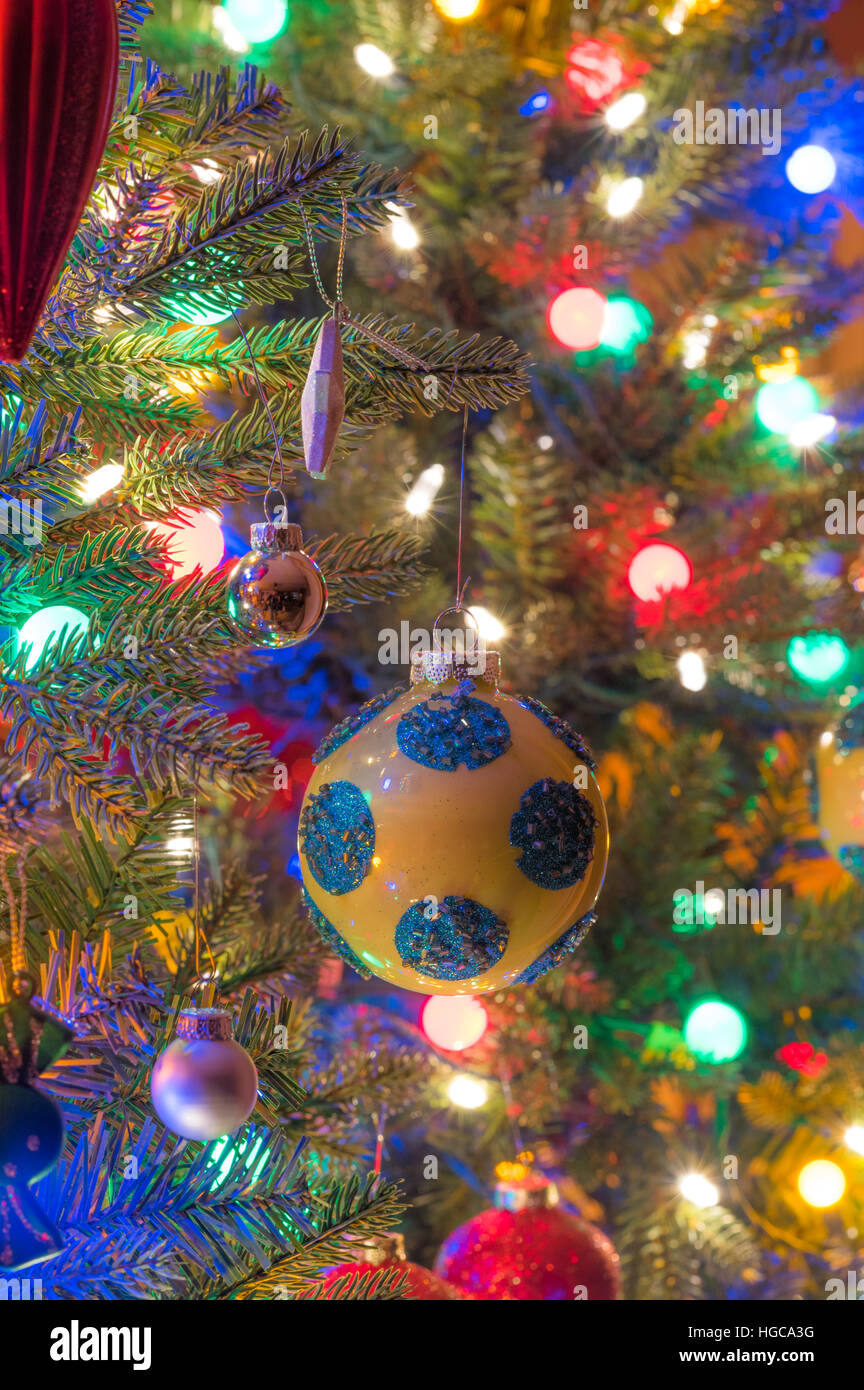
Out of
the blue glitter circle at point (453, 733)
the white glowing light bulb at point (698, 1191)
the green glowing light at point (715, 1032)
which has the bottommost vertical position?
the white glowing light bulb at point (698, 1191)

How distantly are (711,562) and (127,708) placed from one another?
960mm

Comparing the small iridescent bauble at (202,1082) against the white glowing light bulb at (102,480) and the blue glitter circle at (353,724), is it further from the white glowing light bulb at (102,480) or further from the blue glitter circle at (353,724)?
the white glowing light bulb at (102,480)

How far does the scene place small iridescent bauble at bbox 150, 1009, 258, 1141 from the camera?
25.8 inches

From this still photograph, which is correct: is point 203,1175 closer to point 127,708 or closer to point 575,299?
point 127,708

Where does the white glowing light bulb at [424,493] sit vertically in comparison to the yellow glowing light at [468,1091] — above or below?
above

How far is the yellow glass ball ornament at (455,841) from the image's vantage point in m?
0.68

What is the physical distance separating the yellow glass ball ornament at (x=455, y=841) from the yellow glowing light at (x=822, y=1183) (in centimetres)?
92

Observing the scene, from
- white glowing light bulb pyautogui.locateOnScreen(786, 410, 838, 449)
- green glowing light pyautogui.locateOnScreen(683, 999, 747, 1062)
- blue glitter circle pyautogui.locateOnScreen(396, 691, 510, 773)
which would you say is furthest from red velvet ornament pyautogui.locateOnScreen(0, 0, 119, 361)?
green glowing light pyautogui.locateOnScreen(683, 999, 747, 1062)

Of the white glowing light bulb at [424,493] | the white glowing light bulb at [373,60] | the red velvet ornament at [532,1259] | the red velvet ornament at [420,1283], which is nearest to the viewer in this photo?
the red velvet ornament at [420,1283]

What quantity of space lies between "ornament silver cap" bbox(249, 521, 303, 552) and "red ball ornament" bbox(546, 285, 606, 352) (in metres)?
0.82

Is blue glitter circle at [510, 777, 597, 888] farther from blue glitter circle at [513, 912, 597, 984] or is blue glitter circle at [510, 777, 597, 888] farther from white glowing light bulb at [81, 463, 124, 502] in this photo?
white glowing light bulb at [81, 463, 124, 502]

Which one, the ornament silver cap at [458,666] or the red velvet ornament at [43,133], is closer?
the red velvet ornament at [43,133]

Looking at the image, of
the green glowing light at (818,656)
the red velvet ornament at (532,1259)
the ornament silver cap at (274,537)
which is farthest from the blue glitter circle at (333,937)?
the green glowing light at (818,656)

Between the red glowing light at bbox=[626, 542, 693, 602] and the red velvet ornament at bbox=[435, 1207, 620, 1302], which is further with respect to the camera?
the red glowing light at bbox=[626, 542, 693, 602]
